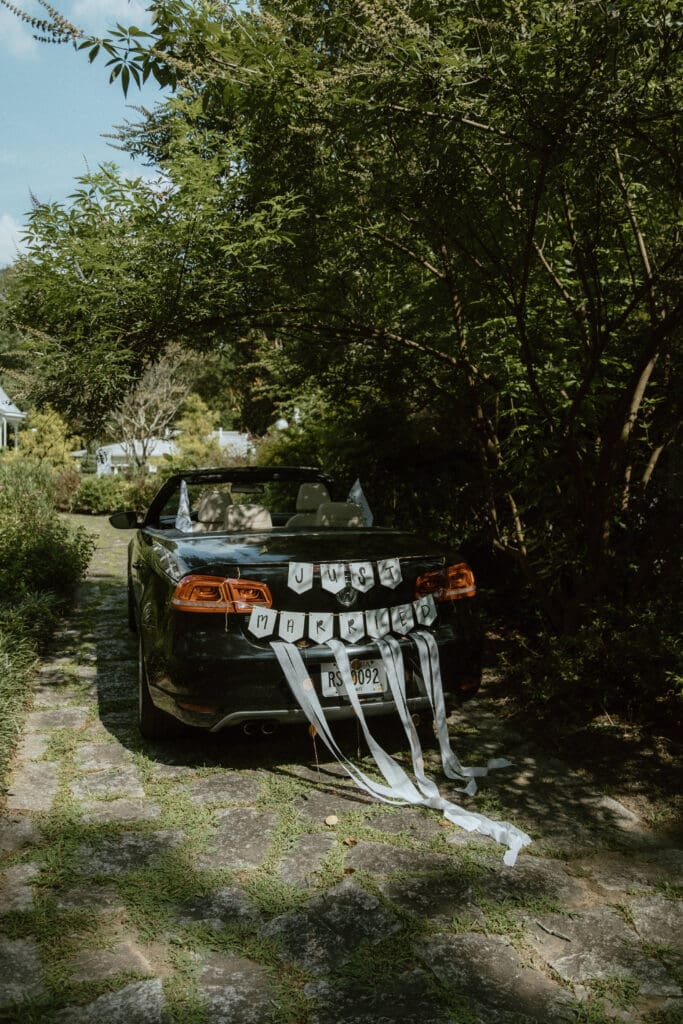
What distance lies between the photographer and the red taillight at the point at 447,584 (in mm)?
4281

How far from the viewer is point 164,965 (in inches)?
100.0

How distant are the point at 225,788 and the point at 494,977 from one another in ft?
5.96

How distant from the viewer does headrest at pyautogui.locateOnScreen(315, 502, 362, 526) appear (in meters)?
5.18

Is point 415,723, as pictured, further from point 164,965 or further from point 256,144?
point 256,144

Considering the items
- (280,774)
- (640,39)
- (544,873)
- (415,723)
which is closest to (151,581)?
(280,774)

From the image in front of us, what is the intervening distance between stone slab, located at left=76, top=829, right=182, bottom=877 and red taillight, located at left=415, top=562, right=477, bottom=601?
1.70 metres

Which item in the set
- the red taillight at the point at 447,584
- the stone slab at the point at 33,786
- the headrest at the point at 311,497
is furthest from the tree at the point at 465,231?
the stone slab at the point at 33,786

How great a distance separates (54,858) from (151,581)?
1.68 metres

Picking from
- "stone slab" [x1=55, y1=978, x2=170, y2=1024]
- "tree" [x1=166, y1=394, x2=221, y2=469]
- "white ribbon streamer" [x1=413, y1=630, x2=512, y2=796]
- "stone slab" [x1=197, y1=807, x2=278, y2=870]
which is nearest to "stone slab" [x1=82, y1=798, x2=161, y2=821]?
"stone slab" [x1=197, y1=807, x2=278, y2=870]

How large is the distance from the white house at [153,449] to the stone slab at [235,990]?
19.3 meters

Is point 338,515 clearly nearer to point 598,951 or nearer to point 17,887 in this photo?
point 17,887

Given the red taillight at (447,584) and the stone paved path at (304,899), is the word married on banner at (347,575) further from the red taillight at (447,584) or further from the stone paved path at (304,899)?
the stone paved path at (304,899)

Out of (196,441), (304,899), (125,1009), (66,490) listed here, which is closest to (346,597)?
(304,899)

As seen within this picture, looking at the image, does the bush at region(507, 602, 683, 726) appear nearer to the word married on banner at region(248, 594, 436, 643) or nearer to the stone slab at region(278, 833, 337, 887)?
the word married on banner at region(248, 594, 436, 643)
